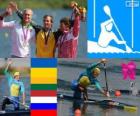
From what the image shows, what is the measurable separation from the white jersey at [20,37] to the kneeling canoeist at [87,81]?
1569 millimetres

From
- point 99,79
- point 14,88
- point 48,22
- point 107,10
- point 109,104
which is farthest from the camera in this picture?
point 109,104

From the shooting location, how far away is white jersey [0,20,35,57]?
884 cm

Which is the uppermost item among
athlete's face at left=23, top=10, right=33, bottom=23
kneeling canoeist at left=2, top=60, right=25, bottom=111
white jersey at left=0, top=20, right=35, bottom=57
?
athlete's face at left=23, top=10, right=33, bottom=23

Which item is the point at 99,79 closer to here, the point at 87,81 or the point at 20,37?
the point at 87,81

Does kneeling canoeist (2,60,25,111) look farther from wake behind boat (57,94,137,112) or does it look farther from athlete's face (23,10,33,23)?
wake behind boat (57,94,137,112)

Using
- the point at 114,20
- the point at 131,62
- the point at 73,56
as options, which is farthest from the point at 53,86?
the point at 131,62

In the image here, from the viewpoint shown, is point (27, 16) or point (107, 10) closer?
point (107, 10)

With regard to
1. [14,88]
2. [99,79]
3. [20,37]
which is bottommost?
[14,88]

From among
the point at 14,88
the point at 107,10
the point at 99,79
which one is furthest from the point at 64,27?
the point at 99,79

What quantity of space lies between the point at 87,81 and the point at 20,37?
2.17 metres

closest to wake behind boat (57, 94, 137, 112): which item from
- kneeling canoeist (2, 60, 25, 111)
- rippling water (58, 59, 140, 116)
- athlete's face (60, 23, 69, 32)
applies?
rippling water (58, 59, 140, 116)

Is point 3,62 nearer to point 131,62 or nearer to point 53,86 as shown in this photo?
point 53,86

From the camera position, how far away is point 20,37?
888cm

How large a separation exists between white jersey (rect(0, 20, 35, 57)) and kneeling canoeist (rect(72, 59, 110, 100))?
1569 mm
